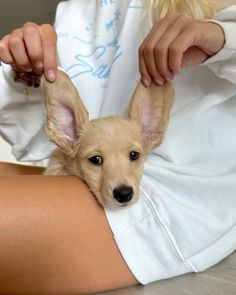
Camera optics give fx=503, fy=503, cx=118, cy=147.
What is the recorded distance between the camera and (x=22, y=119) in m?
1.29

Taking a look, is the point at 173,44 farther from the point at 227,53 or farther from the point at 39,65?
the point at 39,65

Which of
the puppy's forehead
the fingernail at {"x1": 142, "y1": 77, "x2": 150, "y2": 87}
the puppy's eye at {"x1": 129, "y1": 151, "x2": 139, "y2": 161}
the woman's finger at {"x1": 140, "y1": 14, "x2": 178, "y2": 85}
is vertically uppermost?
the woman's finger at {"x1": 140, "y1": 14, "x2": 178, "y2": 85}

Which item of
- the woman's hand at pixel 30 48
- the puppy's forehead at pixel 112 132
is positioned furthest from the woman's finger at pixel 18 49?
the puppy's forehead at pixel 112 132

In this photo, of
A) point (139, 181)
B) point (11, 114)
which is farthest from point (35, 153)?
point (139, 181)

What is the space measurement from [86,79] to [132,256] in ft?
1.62

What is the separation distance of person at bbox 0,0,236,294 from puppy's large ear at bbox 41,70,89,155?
0.03 m

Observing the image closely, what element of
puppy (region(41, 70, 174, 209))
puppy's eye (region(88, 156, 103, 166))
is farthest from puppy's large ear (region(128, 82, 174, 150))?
puppy's eye (region(88, 156, 103, 166))

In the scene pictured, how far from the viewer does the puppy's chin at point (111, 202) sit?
0.85 meters

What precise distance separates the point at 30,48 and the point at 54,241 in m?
0.35

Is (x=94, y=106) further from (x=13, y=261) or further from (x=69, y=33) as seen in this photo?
(x=13, y=261)

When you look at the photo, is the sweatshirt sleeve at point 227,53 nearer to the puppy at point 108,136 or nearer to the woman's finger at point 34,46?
the puppy at point 108,136

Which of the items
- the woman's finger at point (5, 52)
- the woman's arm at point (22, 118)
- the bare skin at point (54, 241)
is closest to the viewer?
the bare skin at point (54, 241)

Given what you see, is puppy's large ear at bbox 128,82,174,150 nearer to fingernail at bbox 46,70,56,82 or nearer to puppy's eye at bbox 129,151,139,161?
puppy's eye at bbox 129,151,139,161

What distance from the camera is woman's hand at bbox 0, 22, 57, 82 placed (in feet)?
2.97
